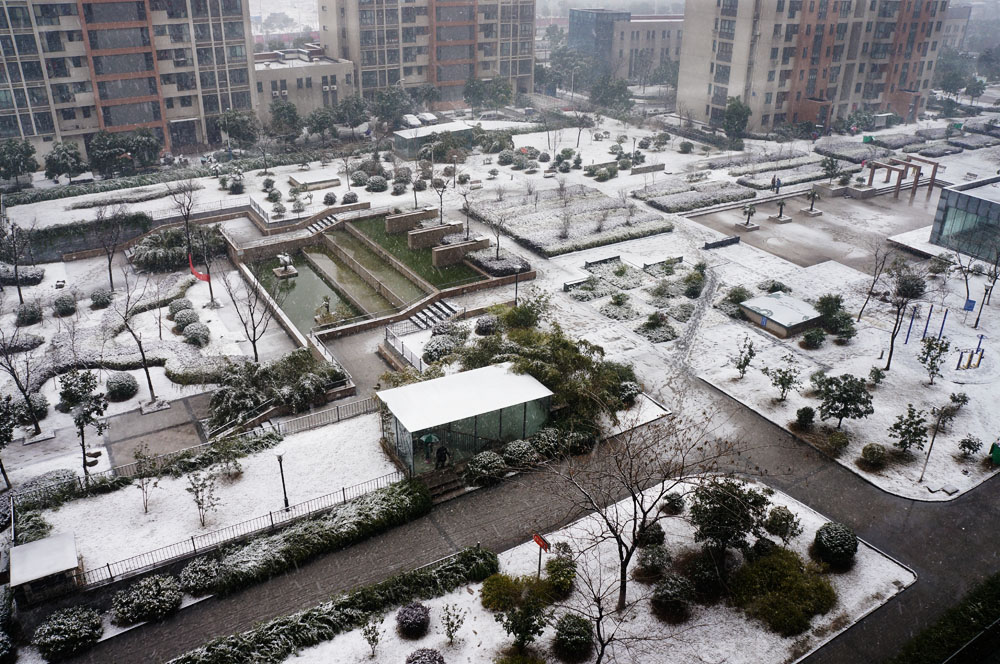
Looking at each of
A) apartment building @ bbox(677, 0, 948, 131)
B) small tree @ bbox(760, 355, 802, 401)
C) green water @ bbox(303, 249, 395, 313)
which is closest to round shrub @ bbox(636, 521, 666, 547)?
small tree @ bbox(760, 355, 802, 401)

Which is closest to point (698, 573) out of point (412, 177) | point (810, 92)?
point (412, 177)

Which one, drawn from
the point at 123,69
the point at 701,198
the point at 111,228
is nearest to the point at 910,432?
the point at 701,198

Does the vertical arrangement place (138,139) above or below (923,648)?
above

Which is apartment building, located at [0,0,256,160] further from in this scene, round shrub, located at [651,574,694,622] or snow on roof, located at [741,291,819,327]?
round shrub, located at [651,574,694,622]

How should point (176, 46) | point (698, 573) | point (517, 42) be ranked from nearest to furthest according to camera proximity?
point (698, 573)
point (176, 46)
point (517, 42)

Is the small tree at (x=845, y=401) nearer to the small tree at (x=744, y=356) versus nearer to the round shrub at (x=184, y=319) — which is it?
the small tree at (x=744, y=356)

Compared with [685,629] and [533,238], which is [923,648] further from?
[533,238]

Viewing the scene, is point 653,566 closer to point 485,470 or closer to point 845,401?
point 485,470

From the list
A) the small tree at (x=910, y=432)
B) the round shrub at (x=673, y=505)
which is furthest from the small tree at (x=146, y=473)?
the small tree at (x=910, y=432)
